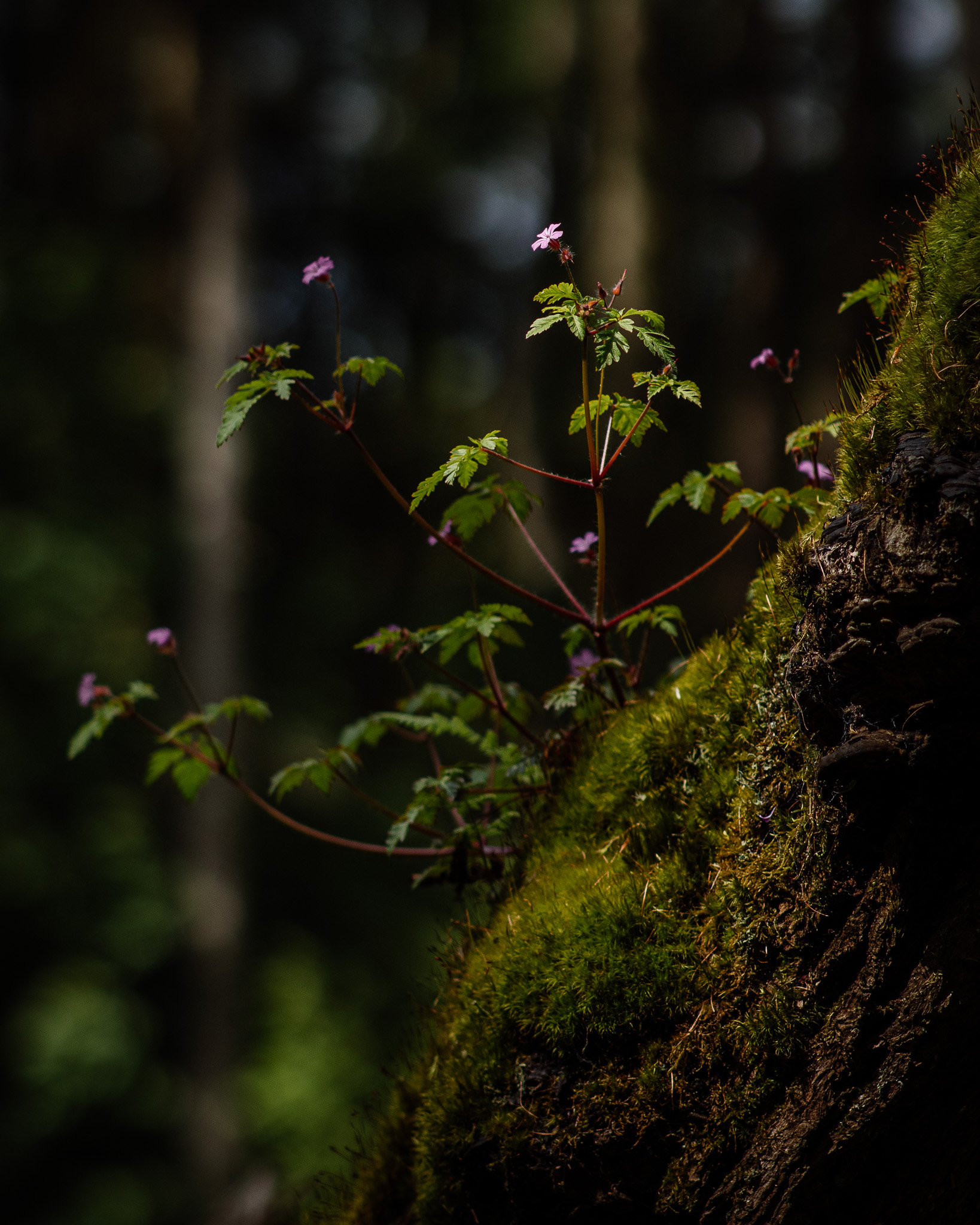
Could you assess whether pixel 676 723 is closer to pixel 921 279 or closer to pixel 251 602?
pixel 921 279

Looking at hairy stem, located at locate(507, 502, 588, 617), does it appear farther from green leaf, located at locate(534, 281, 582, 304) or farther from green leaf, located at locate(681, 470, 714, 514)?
green leaf, located at locate(534, 281, 582, 304)

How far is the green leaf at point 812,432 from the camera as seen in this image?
1.53 m

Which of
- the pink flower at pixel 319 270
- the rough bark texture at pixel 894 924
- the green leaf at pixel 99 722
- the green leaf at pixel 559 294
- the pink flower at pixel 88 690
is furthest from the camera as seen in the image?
the pink flower at pixel 88 690

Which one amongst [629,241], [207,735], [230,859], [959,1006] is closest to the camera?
[959,1006]

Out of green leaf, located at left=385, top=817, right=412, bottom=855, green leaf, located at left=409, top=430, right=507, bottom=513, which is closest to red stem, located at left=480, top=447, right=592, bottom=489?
green leaf, located at left=409, top=430, right=507, bottom=513

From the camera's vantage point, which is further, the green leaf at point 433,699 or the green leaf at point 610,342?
the green leaf at point 433,699

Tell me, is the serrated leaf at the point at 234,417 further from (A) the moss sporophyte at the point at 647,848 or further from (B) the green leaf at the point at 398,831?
(B) the green leaf at the point at 398,831

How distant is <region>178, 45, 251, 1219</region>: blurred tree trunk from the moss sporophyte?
27.9ft

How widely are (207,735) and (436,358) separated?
12985 mm

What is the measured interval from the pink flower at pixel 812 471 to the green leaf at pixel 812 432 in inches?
1.3

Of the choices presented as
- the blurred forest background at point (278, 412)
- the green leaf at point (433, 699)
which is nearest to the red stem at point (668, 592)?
the green leaf at point (433, 699)

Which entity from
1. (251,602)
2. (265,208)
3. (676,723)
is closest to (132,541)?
(251,602)

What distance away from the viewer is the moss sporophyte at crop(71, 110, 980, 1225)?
1245 millimetres

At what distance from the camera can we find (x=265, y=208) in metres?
14.6
